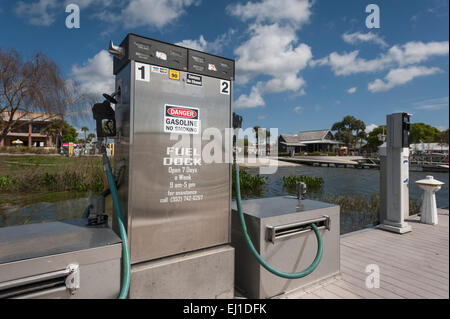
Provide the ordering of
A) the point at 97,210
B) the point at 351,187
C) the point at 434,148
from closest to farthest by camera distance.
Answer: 1. the point at 97,210
2. the point at 351,187
3. the point at 434,148

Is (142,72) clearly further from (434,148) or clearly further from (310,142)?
(434,148)

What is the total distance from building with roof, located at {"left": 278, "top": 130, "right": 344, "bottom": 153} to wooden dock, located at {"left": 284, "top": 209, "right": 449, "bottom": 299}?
49.4 meters

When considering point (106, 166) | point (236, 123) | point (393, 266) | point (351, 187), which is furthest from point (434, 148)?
point (106, 166)

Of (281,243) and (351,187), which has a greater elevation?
(281,243)

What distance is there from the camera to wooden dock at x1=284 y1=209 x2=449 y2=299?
2291 mm

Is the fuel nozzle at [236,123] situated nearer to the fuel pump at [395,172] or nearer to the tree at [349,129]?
the fuel pump at [395,172]

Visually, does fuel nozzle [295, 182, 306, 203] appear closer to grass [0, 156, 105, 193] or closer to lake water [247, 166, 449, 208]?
grass [0, 156, 105, 193]

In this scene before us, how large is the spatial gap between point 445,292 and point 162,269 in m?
2.60

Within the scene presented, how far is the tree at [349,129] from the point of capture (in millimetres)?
58812

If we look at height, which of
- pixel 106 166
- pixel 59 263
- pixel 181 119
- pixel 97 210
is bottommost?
pixel 59 263

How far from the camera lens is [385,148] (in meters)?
4.57

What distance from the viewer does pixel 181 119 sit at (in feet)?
5.74

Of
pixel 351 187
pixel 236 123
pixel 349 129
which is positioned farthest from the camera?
pixel 349 129

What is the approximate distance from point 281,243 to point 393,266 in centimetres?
172
